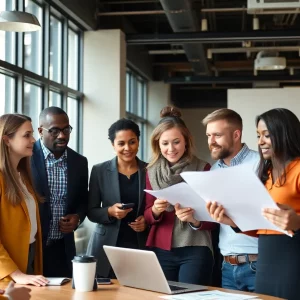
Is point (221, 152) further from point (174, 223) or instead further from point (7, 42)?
point (7, 42)

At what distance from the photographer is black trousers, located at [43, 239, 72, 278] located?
3.79 m

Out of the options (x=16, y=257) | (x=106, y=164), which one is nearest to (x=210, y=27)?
(x=106, y=164)

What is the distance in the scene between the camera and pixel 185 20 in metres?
8.61

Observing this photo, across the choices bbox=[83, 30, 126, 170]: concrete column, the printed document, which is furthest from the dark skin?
bbox=[83, 30, 126, 170]: concrete column

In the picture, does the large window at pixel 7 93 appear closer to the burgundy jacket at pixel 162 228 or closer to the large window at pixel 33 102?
the large window at pixel 33 102

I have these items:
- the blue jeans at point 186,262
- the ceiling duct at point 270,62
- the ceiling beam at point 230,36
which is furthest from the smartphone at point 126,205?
the ceiling duct at point 270,62

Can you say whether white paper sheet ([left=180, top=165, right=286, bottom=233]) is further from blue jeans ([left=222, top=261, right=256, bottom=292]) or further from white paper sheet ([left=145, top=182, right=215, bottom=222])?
blue jeans ([left=222, top=261, right=256, bottom=292])

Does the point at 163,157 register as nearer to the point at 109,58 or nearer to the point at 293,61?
the point at 109,58

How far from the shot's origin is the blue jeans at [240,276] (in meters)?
3.15

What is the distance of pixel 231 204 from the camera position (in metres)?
2.67

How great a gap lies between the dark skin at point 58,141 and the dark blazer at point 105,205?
123mm

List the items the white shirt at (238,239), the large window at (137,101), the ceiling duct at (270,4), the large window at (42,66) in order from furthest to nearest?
the large window at (137,101), the ceiling duct at (270,4), the large window at (42,66), the white shirt at (238,239)

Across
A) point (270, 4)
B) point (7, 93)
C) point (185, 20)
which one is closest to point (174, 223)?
point (7, 93)

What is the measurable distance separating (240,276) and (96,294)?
2.62 feet
